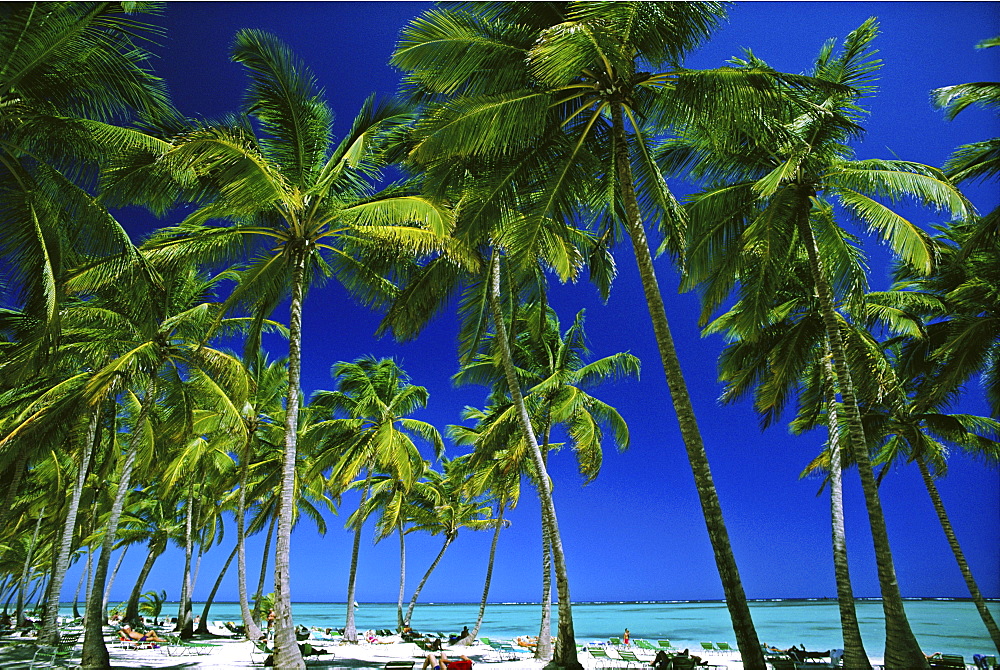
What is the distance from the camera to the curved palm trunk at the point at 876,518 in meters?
7.83

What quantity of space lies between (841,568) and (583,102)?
348 inches

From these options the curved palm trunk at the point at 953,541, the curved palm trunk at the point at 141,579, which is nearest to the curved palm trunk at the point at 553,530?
the curved palm trunk at the point at 953,541

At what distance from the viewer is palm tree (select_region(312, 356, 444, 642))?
19.7 m

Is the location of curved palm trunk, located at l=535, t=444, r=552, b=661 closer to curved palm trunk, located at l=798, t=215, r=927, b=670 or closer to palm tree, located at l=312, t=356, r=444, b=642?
palm tree, located at l=312, t=356, r=444, b=642

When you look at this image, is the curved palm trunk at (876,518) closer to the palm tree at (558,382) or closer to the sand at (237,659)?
the sand at (237,659)

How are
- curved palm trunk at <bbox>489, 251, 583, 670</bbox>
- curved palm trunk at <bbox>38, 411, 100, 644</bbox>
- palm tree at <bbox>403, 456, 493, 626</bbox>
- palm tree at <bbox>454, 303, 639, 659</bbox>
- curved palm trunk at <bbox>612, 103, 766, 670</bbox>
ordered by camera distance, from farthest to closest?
palm tree at <bbox>403, 456, 493, 626</bbox>
palm tree at <bbox>454, 303, 639, 659</bbox>
curved palm trunk at <bbox>38, 411, 100, 644</bbox>
curved palm trunk at <bbox>489, 251, 583, 670</bbox>
curved palm trunk at <bbox>612, 103, 766, 670</bbox>

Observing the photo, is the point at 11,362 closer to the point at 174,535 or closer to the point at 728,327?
the point at 728,327

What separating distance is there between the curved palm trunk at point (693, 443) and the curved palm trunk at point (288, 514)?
228 inches

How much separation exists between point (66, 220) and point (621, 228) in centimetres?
956

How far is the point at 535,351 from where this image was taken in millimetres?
18109

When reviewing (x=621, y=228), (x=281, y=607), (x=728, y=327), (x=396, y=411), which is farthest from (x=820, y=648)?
(x=281, y=607)

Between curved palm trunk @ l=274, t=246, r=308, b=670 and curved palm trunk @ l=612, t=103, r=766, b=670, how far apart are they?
579 centimetres

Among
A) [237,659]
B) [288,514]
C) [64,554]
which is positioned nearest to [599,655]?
[288,514]

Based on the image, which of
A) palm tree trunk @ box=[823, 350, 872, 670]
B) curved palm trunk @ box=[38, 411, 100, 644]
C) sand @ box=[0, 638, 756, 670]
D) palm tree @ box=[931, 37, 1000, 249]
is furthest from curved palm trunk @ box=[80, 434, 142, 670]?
palm tree @ box=[931, 37, 1000, 249]
